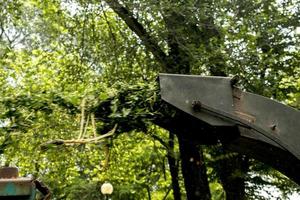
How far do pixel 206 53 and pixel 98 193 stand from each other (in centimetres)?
1058

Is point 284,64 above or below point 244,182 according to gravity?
above

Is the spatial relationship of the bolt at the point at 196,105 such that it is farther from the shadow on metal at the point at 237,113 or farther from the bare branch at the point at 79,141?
the bare branch at the point at 79,141

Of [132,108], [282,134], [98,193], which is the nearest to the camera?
[282,134]

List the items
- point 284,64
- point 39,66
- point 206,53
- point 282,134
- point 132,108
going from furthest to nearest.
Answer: point 39,66 < point 284,64 < point 206,53 < point 132,108 < point 282,134

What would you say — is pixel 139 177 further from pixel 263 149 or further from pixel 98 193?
pixel 263 149

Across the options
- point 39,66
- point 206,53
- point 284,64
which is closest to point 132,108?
point 206,53

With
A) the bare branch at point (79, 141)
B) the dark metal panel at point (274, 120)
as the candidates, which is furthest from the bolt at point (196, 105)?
the bare branch at point (79, 141)

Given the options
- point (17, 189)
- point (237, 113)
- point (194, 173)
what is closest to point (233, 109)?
point (237, 113)

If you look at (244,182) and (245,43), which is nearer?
(245,43)

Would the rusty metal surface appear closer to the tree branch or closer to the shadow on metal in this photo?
the shadow on metal

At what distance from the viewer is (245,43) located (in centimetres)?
947

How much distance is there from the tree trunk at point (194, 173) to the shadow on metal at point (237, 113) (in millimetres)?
6386

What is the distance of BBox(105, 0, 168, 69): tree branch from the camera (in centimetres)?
1005

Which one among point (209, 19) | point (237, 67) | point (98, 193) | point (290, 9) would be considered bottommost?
point (98, 193)
